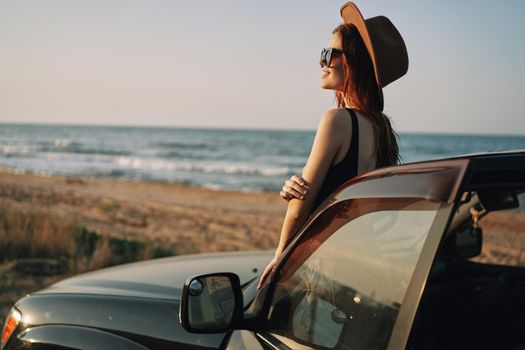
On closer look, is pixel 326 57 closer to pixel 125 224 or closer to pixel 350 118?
pixel 350 118

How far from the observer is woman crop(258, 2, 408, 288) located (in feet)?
6.48

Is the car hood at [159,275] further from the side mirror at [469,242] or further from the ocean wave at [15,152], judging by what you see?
the ocean wave at [15,152]

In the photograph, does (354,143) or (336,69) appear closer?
(354,143)

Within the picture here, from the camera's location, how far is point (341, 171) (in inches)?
79.0

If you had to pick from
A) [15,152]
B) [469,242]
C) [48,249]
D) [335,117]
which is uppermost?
[335,117]

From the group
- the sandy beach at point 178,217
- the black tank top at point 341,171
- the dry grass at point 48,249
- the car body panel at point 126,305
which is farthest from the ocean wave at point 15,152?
the black tank top at point 341,171

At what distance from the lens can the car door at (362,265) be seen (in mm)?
1281

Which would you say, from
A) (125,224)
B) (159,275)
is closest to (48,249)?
(125,224)

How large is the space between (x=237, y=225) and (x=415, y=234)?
10448 millimetres

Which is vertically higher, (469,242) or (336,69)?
(336,69)

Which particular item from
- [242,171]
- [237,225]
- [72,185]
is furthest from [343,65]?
[242,171]

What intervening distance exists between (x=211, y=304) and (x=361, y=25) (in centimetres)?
120

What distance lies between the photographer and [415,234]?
4.45 ft

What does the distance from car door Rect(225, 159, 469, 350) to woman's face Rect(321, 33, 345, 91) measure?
80 centimetres
